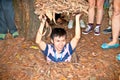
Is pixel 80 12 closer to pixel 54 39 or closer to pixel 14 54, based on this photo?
pixel 54 39

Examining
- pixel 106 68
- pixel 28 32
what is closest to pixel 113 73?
pixel 106 68

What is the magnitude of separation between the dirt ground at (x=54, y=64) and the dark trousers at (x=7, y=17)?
28 centimetres

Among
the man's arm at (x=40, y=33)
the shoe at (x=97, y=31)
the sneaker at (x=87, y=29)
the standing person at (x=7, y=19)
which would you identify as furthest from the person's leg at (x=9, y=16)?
the shoe at (x=97, y=31)

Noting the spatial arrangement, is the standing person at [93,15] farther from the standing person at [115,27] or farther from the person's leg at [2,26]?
the person's leg at [2,26]

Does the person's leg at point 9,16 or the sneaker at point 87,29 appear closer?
the person's leg at point 9,16

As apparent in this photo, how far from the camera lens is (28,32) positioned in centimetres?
461

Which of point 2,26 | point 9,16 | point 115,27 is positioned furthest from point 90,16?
point 2,26

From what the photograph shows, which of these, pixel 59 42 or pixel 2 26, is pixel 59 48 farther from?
pixel 2 26

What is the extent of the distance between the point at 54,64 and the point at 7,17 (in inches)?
53.2

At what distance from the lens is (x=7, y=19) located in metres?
4.86

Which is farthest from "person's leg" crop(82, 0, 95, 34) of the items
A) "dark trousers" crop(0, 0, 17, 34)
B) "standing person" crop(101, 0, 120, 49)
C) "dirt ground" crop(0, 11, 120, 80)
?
"dark trousers" crop(0, 0, 17, 34)

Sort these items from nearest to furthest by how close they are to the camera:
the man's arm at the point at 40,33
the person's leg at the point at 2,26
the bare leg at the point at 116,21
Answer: the man's arm at the point at 40,33
the bare leg at the point at 116,21
the person's leg at the point at 2,26

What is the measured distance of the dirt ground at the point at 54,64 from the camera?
3.77 m

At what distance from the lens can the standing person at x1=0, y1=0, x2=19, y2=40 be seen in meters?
4.71
